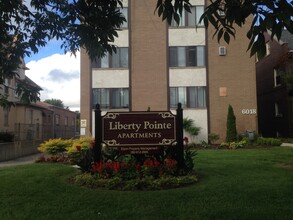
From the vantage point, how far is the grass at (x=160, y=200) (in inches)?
250

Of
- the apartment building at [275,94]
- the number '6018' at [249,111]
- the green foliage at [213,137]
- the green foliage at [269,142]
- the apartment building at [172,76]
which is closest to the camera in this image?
the green foliage at [269,142]

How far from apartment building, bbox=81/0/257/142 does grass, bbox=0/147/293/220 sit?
57.9ft

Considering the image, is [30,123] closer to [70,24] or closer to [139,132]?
[139,132]

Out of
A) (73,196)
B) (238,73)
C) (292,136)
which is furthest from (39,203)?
(292,136)

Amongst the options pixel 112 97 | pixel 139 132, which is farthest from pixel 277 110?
pixel 139 132

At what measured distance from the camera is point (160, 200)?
7250 millimetres

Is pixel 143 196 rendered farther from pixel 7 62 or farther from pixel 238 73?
pixel 238 73

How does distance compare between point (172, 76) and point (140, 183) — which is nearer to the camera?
point (140, 183)

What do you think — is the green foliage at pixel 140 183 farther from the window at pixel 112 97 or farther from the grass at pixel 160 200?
the window at pixel 112 97

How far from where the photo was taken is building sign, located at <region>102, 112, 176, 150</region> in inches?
395

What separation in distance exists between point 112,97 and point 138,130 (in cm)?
1791

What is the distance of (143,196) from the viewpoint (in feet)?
25.1

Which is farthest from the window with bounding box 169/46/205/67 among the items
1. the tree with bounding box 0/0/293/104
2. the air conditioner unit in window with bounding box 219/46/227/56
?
the tree with bounding box 0/0/293/104

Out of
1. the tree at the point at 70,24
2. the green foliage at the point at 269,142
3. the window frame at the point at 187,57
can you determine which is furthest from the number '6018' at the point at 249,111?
the tree at the point at 70,24
